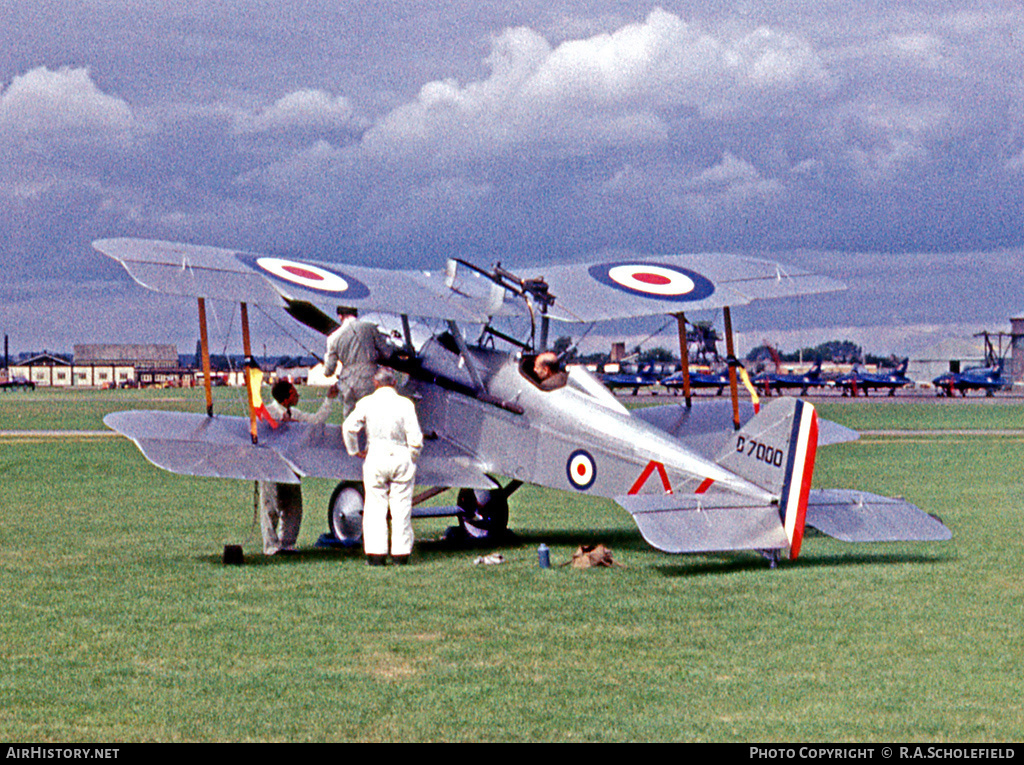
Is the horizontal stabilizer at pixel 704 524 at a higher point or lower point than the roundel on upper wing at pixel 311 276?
lower

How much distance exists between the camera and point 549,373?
12664mm

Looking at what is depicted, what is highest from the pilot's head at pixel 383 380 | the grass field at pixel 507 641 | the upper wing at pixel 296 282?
the upper wing at pixel 296 282

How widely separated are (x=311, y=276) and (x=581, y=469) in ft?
11.1

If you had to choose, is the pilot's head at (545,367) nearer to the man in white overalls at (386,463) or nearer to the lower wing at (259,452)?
the lower wing at (259,452)

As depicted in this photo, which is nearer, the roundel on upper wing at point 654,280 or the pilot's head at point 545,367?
the pilot's head at point 545,367

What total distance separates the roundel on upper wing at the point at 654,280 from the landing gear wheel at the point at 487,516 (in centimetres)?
267

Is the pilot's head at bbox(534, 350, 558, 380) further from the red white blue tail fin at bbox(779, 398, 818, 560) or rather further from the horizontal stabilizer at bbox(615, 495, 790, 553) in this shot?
the red white blue tail fin at bbox(779, 398, 818, 560)

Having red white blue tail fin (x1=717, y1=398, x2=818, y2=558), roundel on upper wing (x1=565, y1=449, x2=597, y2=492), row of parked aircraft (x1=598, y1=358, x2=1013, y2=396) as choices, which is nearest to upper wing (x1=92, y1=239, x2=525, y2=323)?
roundel on upper wing (x1=565, y1=449, x2=597, y2=492)

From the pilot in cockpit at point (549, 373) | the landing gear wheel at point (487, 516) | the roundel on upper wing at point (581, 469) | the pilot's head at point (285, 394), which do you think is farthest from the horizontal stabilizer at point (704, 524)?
the pilot's head at point (285, 394)

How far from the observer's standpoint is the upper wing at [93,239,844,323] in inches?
462

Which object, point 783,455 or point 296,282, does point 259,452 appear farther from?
point 783,455

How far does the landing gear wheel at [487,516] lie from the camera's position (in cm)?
1379

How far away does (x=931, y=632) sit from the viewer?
8.41 meters

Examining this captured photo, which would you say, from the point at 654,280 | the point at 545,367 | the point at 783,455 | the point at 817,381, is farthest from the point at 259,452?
the point at 817,381
